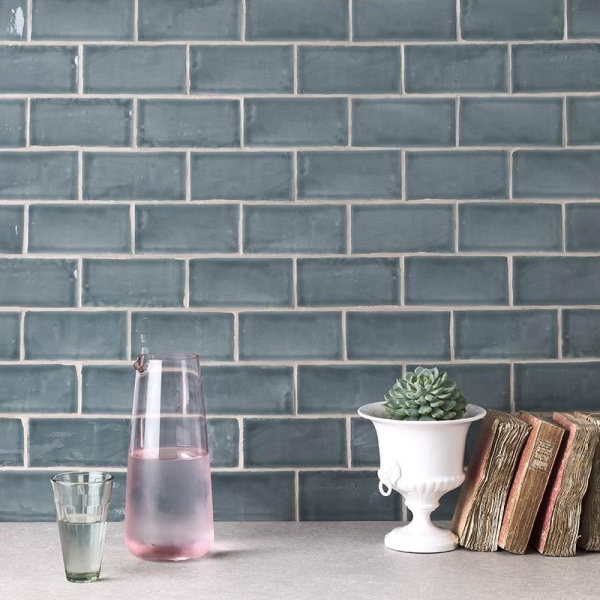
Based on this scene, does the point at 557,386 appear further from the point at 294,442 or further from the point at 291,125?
the point at 291,125

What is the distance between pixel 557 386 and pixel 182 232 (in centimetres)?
71

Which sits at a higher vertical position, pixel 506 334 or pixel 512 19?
pixel 512 19

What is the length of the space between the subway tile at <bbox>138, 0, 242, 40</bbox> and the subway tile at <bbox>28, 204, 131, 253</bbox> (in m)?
0.31

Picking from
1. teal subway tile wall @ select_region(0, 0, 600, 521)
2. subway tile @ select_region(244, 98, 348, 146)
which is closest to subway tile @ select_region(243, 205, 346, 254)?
teal subway tile wall @ select_region(0, 0, 600, 521)

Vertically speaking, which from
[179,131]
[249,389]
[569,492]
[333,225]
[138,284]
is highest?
[179,131]

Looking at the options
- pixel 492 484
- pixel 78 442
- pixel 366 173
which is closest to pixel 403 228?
pixel 366 173

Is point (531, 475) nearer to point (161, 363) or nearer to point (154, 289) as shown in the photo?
point (161, 363)

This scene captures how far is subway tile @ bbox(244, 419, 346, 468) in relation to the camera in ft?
4.86

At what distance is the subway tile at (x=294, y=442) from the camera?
58.3 inches

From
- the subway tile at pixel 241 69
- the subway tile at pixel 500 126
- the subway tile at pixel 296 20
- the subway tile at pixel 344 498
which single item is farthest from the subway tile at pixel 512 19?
the subway tile at pixel 344 498

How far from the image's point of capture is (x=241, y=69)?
148 centimetres

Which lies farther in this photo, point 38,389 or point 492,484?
point 38,389

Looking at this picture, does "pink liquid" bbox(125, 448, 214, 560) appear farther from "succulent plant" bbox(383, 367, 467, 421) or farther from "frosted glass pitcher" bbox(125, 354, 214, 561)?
"succulent plant" bbox(383, 367, 467, 421)

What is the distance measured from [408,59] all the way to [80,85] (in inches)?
22.6
